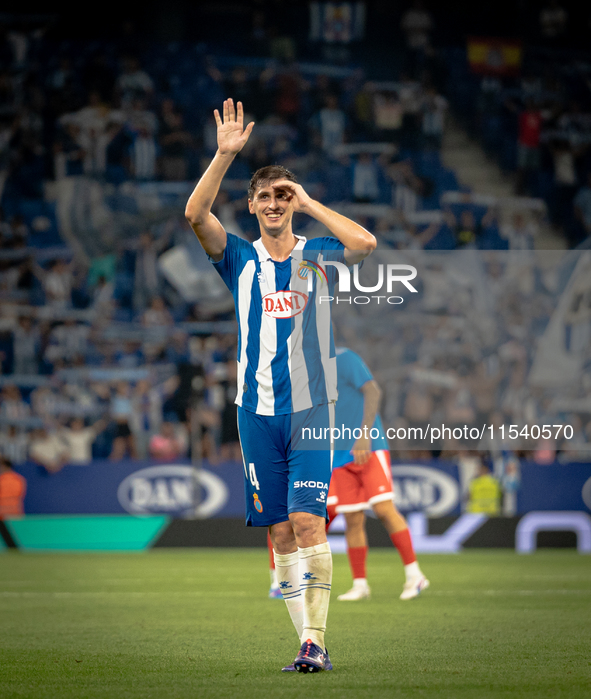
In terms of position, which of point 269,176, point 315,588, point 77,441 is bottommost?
point 77,441

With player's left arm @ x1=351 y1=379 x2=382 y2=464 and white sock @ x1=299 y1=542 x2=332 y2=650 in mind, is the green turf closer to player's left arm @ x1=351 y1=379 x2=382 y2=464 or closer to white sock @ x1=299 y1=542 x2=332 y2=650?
white sock @ x1=299 y1=542 x2=332 y2=650

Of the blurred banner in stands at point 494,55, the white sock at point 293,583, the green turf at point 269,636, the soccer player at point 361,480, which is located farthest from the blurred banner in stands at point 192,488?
the blurred banner in stands at point 494,55

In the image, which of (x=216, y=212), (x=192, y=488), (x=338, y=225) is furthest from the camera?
(x=216, y=212)

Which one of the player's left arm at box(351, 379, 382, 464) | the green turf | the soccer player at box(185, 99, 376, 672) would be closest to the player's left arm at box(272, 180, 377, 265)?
the soccer player at box(185, 99, 376, 672)

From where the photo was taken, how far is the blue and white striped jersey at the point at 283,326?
4.59m

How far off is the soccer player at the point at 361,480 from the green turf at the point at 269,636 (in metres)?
0.29

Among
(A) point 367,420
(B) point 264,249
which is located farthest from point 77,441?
(B) point 264,249

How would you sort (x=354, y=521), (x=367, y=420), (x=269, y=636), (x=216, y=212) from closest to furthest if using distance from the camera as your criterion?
(x=269, y=636)
(x=367, y=420)
(x=354, y=521)
(x=216, y=212)

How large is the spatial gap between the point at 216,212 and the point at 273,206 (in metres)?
15.1

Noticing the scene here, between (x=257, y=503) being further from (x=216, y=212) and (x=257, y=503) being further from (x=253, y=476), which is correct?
(x=216, y=212)

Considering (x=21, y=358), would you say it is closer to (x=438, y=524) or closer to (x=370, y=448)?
(x=438, y=524)

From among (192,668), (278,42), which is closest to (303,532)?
(192,668)

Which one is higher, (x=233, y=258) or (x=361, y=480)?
(x=233, y=258)

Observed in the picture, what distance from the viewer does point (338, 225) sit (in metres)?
4.53
